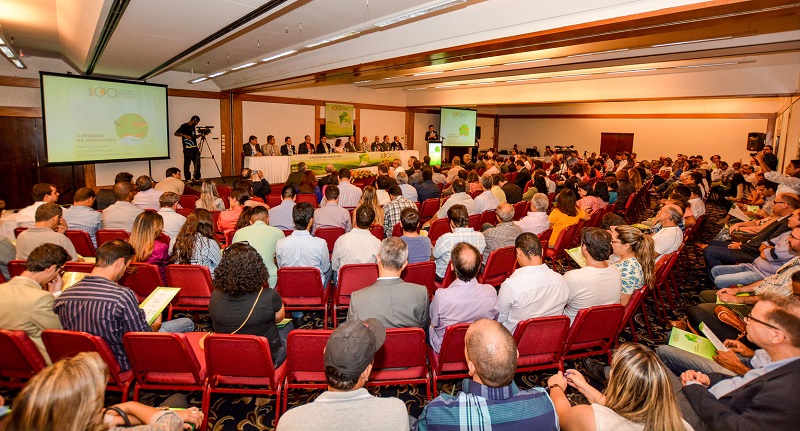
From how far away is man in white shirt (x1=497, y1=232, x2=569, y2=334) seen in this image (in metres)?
3.21

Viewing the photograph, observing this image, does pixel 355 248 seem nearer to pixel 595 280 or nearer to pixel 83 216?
pixel 595 280

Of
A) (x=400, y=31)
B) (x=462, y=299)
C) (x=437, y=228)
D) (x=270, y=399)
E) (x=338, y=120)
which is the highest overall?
(x=400, y=31)

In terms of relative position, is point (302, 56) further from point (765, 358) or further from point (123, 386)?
point (765, 358)

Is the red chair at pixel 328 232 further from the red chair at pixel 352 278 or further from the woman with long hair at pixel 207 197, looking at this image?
the woman with long hair at pixel 207 197

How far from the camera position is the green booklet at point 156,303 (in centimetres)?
298

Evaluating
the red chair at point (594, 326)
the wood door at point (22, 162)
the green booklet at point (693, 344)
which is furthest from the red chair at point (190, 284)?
the wood door at point (22, 162)

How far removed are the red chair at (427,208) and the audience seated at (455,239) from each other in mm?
2905

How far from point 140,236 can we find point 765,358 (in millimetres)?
4881

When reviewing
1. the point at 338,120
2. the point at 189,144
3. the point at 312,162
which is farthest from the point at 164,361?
the point at 338,120

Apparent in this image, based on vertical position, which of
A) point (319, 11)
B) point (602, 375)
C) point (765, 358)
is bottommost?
point (602, 375)

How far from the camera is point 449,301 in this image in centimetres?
305

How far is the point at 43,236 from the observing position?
13.3 feet

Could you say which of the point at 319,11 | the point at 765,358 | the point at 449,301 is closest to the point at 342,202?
the point at 319,11

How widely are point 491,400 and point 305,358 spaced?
1.35 m
